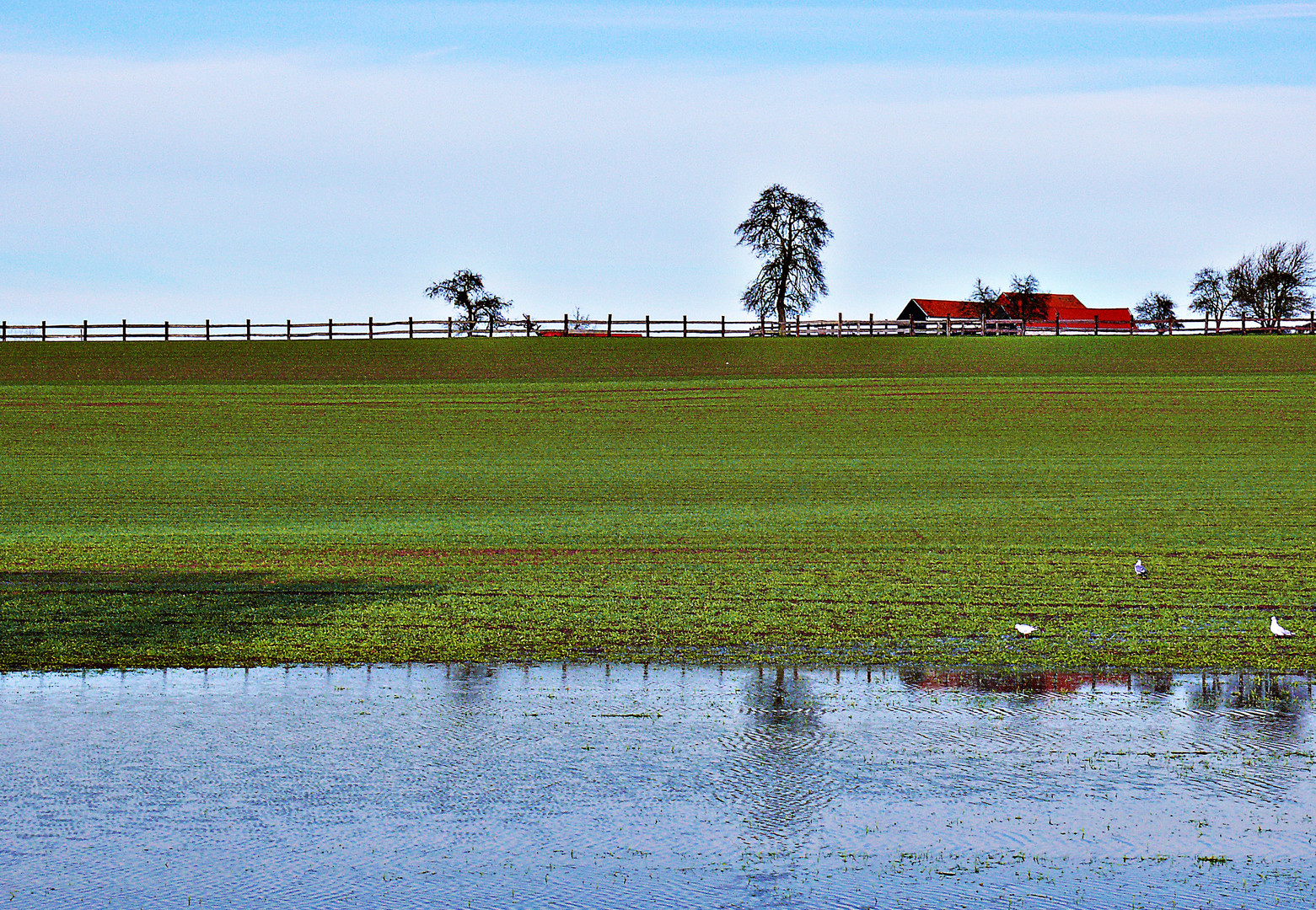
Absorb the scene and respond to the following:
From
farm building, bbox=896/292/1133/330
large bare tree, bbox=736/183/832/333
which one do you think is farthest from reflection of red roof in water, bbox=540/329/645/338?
farm building, bbox=896/292/1133/330

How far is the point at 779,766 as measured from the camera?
20.3ft

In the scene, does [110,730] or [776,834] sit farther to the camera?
[110,730]

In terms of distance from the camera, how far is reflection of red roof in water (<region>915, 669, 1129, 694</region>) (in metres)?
7.87

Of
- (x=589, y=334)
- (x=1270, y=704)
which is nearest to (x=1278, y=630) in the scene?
(x=1270, y=704)

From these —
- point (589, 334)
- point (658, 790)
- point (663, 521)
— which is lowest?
point (658, 790)

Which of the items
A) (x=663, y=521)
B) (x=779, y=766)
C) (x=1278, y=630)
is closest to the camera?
(x=779, y=766)

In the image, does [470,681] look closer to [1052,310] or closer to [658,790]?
[658,790]

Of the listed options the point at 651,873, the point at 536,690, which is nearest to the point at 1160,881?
the point at 651,873

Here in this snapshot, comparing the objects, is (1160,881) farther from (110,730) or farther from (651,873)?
(110,730)

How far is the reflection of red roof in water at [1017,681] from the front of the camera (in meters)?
7.87

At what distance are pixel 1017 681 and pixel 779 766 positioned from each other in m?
2.42

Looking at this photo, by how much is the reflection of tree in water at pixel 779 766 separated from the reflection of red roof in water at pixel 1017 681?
31.5 inches

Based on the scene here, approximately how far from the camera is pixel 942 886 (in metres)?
4.75

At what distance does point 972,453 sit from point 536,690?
2052 cm
